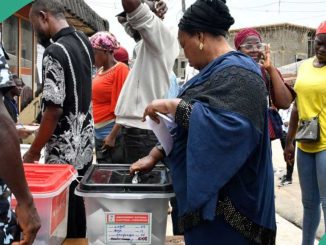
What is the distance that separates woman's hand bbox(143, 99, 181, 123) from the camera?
1909 millimetres

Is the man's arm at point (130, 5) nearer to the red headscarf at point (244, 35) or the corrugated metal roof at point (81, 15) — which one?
the red headscarf at point (244, 35)

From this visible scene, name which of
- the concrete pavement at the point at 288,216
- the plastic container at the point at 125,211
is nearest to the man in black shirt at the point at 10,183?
the plastic container at the point at 125,211

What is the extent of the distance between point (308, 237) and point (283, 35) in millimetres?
33389

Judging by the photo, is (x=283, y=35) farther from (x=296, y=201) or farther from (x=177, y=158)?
(x=177, y=158)

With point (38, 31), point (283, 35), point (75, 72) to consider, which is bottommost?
point (283, 35)

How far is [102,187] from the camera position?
2.03 metres

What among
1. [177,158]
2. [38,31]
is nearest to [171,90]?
[38,31]

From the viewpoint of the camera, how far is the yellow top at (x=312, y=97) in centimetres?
320

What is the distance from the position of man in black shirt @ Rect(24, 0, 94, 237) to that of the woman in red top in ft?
2.52

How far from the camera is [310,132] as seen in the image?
3.19 metres

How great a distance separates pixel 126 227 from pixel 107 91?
192cm

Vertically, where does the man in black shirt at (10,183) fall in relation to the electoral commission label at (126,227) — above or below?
above

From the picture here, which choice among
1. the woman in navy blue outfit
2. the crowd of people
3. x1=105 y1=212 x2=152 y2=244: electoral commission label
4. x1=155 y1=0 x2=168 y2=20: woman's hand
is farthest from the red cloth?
x1=105 y1=212 x2=152 y2=244: electoral commission label

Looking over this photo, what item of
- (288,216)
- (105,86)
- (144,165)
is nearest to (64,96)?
(144,165)
